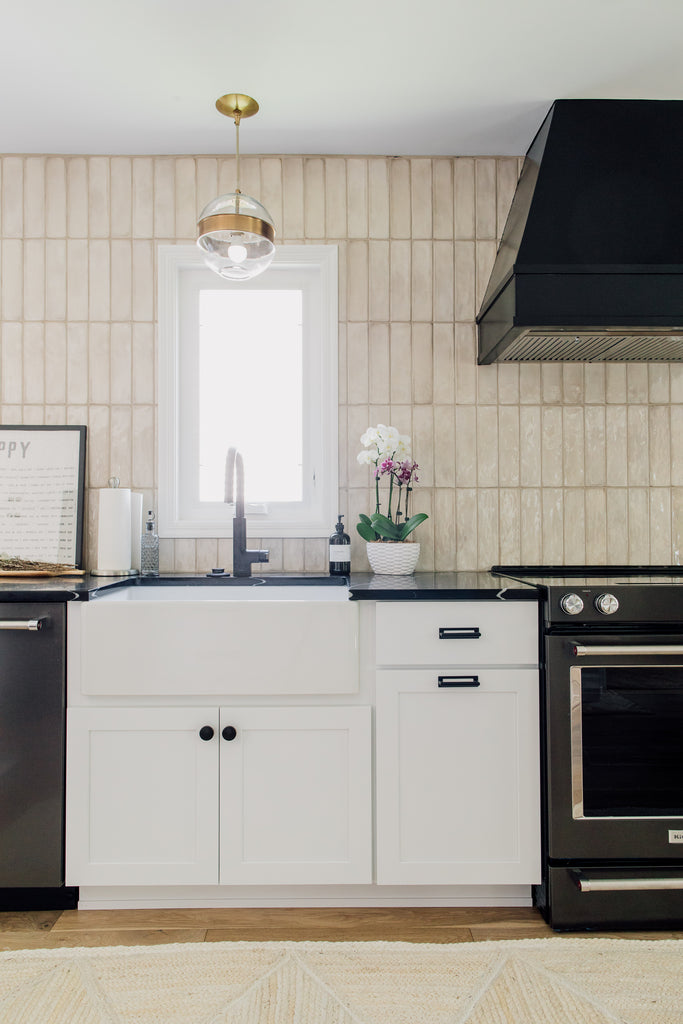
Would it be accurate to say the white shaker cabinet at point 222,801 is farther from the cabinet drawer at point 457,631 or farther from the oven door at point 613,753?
the oven door at point 613,753

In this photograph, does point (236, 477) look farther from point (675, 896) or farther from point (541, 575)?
point (675, 896)

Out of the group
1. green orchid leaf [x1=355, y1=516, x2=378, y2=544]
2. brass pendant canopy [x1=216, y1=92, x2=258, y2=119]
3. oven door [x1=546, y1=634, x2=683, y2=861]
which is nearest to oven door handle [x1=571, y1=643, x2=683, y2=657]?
oven door [x1=546, y1=634, x2=683, y2=861]

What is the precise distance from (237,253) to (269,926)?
1.84 meters

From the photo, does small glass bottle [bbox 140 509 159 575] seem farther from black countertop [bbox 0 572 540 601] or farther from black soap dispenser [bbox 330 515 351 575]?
black soap dispenser [bbox 330 515 351 575]

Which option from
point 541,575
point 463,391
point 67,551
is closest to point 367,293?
point 463,391

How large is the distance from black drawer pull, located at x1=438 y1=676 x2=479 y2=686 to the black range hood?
1.03 m

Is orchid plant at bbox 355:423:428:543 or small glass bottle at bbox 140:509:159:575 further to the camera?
small glass bottle at bbox 140:509:159:575

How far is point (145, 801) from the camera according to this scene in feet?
5.87

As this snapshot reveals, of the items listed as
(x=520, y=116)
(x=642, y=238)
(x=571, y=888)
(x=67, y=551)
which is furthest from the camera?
(x=67, y=551)

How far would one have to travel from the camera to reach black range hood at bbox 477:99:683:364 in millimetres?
1965

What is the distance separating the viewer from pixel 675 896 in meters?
1.76

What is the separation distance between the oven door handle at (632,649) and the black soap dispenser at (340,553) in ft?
2.81

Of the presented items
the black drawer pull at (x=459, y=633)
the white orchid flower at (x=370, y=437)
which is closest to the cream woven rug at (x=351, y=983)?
the black drawer pull at (x=459, y=633)

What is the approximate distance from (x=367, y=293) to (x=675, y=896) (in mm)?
2106
